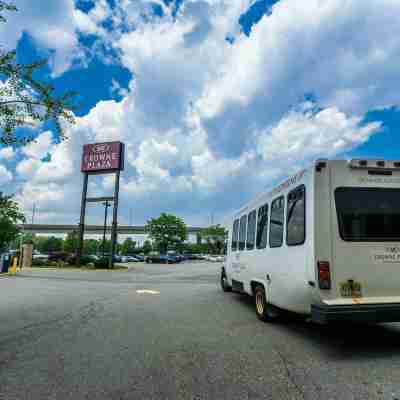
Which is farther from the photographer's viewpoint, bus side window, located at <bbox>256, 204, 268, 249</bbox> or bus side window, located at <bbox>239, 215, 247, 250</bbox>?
→ bus side window, located at <bbox>239, 215, 247, 250</bbox>

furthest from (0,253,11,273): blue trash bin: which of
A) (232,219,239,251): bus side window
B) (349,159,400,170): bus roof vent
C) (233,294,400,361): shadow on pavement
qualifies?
(349,159,400,170): bus roof vent

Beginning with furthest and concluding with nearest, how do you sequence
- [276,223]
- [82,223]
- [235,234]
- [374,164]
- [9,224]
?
[9,224], [82,223], [235,234], [276,223], [374,164]

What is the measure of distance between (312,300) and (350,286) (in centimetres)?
57

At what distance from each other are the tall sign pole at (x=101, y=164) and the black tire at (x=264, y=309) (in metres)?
26.8

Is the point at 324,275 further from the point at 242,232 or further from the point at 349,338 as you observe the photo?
Answer: the point at 242,232

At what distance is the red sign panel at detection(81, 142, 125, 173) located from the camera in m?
32.7

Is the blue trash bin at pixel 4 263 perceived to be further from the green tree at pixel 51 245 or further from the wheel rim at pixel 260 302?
the green tree at pixel 51 245

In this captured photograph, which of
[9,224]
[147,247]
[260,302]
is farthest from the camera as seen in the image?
[147,247]

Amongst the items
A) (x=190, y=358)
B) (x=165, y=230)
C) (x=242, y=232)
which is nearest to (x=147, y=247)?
(x=165, y=230)

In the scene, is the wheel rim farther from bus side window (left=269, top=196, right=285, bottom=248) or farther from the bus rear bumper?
the bus rear bumper

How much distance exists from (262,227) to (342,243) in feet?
7.40

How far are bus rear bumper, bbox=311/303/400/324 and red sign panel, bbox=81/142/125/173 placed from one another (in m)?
30.3

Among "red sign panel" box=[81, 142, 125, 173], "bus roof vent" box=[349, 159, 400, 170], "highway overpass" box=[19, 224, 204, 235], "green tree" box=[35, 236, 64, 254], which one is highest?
"red sign panel" box=[81, 142, 125, 173]

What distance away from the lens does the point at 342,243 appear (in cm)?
466
